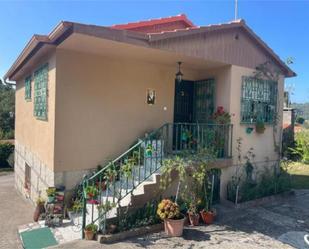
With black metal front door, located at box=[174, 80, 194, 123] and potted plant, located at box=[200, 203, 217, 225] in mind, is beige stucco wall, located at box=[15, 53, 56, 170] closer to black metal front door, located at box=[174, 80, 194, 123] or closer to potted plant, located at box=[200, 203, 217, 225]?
potted plant, located at box=[200, 203, 217, 225]

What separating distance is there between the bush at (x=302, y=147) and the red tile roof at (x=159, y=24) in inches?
427

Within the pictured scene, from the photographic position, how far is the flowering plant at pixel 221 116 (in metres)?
7.98

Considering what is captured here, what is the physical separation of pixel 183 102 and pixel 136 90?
2085 millimetres

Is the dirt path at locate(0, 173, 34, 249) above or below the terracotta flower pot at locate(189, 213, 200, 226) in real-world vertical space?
below

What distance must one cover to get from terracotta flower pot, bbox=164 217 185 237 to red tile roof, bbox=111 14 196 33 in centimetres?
575

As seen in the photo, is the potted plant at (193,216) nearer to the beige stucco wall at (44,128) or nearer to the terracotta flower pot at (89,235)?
the terracotta flower pot at (89,235)

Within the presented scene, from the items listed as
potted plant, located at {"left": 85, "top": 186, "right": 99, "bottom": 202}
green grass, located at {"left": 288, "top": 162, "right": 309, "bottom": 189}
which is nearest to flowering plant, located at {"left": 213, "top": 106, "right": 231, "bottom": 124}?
potted plant, located at {"left": 85, "top": 186, "right": 99, "bottom": 202}

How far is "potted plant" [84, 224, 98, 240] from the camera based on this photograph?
5.34 meters

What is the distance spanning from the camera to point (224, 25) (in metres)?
7.63

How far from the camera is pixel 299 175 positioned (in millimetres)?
12844

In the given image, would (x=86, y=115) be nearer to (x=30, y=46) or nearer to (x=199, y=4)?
(x=30, y=46)

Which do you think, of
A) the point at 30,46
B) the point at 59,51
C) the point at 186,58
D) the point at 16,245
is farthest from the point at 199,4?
the point at 16,245

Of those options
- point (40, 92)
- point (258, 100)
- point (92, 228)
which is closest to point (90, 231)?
point (92, 228)

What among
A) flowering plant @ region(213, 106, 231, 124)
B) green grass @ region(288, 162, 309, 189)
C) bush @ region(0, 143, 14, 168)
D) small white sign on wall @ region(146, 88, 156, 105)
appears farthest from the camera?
bush @ region(0, 143, 14, 168)
